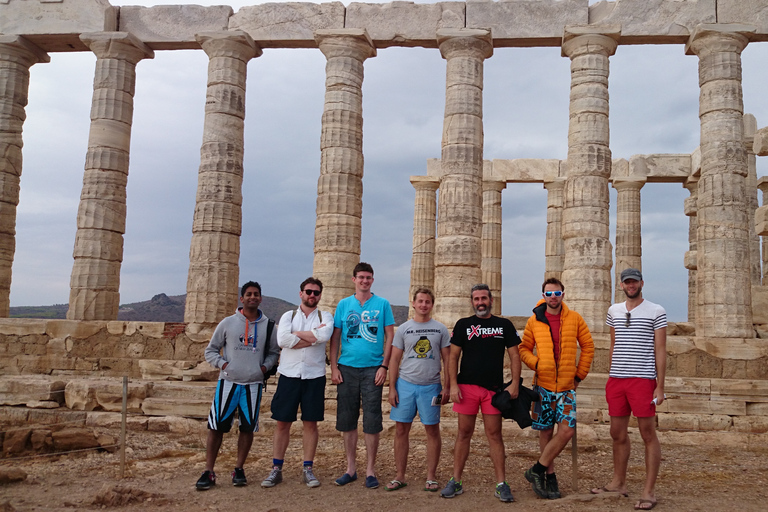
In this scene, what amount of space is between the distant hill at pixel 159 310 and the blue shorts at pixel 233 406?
31973mm

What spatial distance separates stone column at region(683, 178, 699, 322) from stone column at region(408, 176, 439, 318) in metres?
8.96

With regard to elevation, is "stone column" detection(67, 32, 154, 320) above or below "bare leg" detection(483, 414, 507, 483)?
above

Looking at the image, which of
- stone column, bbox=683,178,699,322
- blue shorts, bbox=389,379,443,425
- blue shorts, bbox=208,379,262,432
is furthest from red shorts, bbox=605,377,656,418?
stone column, bbox=683,178,699,322

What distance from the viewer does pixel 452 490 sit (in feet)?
20.5

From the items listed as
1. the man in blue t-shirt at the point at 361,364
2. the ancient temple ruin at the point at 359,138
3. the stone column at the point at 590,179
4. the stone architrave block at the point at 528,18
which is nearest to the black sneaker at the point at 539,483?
the man in blue t-shirt at the point at 361,364

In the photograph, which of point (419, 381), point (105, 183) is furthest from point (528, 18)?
point (419, 381)

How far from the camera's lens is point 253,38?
16.1 metres

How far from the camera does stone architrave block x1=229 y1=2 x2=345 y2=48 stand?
15859 mm

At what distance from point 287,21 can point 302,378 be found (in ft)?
38.8

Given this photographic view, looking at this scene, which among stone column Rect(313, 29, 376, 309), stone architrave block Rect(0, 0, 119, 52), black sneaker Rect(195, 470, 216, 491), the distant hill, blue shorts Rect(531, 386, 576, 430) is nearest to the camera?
blue shorts Rect(531, 386, 576, 430)

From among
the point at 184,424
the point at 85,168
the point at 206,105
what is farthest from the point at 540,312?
the point at 85,168

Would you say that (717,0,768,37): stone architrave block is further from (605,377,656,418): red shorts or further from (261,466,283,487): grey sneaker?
(261,466,283,487): grey sneaker

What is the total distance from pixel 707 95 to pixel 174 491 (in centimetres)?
1415

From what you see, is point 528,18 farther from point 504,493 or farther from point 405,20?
point 504,493
